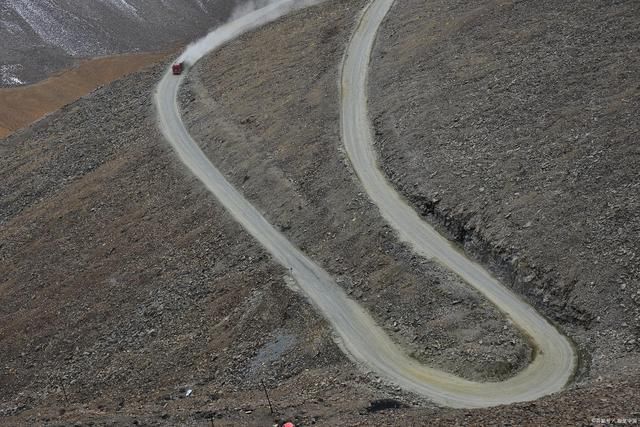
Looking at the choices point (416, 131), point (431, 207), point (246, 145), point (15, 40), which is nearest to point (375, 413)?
point (431, 207)

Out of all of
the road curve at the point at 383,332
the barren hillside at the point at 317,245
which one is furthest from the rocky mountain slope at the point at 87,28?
the road curve at the point at 383,332

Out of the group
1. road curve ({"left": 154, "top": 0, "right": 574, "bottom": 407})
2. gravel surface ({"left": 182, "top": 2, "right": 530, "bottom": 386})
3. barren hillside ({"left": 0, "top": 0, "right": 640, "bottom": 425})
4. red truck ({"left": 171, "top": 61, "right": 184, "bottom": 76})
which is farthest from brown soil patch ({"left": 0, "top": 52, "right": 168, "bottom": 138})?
road curve ({"left": 154, "top": 0, "right": 574, "bottom": 407})

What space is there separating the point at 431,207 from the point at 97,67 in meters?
73.7

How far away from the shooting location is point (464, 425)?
25906 millimetres

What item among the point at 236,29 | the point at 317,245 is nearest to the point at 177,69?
the point at 236,29

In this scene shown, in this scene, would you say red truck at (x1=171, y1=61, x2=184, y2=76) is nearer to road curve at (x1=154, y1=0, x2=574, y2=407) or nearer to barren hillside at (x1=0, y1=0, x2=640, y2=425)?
barren hillside at (x1=0, y1=0, x2=640, y2=425)

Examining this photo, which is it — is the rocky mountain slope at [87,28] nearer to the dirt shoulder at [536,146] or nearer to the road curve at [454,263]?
the road curve at [454,263]

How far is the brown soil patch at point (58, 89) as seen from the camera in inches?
3479

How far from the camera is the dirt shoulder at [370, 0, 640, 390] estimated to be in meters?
34.0

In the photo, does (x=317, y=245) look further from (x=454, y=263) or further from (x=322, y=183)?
(x=454, y=263)

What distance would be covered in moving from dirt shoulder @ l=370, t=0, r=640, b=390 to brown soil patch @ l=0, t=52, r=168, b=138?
48.7m

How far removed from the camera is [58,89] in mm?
95625

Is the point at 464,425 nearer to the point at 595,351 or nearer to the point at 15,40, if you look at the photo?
the point at 595,351

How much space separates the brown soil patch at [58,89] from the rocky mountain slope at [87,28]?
220 inches
